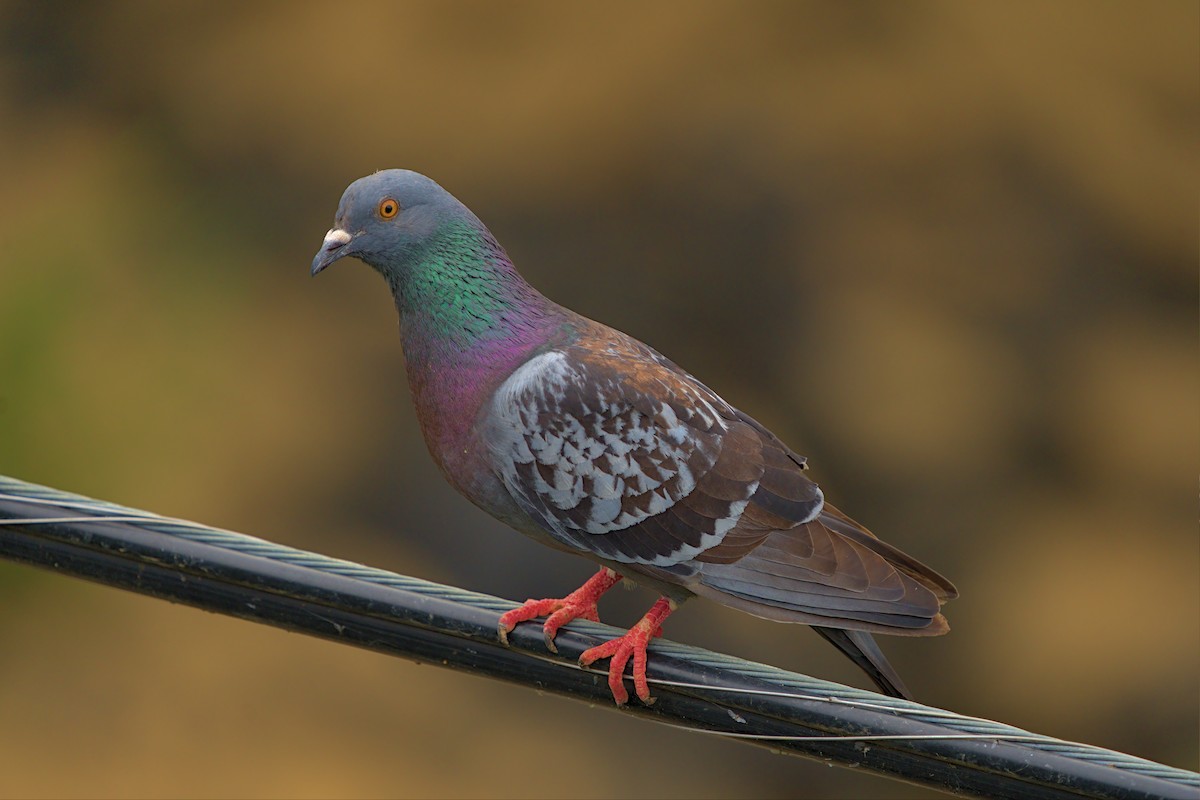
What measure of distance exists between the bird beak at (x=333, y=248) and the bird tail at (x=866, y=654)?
62.7 inches

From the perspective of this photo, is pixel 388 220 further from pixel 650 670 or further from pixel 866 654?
pixel 866 654

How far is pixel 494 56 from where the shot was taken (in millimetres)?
8172

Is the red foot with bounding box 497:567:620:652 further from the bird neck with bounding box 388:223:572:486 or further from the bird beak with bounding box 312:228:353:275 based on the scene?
the bird beak with bounding box 312:228:353:275

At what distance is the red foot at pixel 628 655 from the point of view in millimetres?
2969

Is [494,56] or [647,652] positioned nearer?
[647,652]

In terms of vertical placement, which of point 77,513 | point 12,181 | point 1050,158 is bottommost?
point 77,513

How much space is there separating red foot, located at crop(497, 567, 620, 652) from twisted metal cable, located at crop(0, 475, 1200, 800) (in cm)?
3

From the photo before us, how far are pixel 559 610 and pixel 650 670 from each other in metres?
0.34

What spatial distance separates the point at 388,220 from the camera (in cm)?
333

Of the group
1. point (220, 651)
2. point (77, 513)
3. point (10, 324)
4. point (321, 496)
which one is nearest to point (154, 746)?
point (220, 651)

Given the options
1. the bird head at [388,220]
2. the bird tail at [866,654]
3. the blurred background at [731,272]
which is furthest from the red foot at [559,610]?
the blurred background at [731,272]

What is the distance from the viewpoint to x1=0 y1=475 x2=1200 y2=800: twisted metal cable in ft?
7.77

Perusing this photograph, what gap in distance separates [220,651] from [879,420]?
14.6ft

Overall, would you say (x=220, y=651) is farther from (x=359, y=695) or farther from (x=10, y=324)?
(x=10, y=324)
